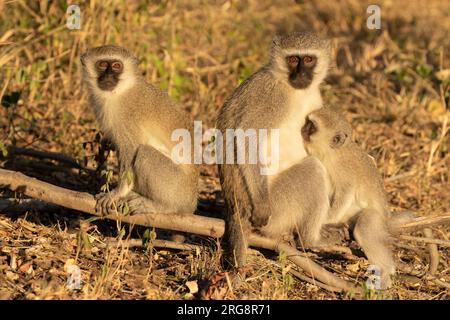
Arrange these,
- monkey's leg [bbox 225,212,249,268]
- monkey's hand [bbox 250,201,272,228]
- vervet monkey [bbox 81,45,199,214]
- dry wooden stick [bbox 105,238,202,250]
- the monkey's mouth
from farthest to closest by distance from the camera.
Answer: the monkey's mouth → vervet monkey [bbox 81,45,199,214] → dry wooden stick [bbox 105,238,202,250] → monkey's hand [bbox 250,201,272,228] → monkey's leg [bbox 225,212,249,268]

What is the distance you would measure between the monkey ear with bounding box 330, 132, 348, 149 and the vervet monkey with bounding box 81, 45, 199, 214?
114 centimetres

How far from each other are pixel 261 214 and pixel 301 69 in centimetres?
119

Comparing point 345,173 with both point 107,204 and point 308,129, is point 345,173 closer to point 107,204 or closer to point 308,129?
point 308,129

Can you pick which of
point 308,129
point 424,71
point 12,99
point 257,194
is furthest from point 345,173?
point 424,71

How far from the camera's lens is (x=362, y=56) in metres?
10.5

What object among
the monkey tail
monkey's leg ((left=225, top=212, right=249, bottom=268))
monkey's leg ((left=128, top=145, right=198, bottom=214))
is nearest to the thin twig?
the monkey tail

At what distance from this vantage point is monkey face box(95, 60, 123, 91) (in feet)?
19.6

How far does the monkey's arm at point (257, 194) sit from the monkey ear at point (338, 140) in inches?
27.8

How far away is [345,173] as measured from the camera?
5.91 metres

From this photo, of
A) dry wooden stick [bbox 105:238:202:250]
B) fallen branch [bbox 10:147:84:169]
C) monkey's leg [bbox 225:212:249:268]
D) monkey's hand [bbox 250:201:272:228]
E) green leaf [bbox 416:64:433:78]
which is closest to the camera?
monkey's leg [bbox 225:212:249:268]

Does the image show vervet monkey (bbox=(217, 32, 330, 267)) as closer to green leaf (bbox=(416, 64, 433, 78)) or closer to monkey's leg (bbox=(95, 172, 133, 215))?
monkey's leg (bbox=(95, 172, 133, 215))
